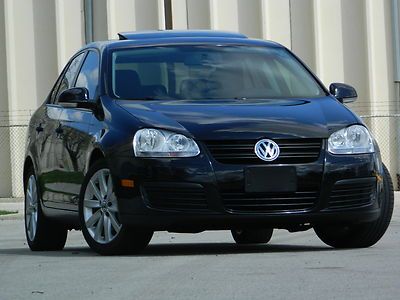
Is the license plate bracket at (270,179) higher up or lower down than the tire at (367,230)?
higher up

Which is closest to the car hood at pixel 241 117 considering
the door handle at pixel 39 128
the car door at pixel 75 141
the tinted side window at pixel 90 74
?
the car door at pixel 75 141

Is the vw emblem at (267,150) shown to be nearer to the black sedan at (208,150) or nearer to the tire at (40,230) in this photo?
the black sedan at (208,150)

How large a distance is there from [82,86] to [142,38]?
1.94 ft

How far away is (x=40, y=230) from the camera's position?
10.7 meters

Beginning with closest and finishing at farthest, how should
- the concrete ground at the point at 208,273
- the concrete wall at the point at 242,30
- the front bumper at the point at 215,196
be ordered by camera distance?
the concrete ground at the point at 208,273
the front bumper at the point at 215,196
the concrete wall at the point at 242,30

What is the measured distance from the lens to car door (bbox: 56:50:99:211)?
9.62 m

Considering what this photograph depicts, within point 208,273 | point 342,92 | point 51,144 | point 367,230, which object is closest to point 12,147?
point 51,144

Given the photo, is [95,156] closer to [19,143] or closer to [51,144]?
[51,144]

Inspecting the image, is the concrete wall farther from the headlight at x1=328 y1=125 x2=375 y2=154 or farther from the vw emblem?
the vw emblem

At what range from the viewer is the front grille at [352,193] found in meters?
8.95

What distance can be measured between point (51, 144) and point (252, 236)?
1.90 metres

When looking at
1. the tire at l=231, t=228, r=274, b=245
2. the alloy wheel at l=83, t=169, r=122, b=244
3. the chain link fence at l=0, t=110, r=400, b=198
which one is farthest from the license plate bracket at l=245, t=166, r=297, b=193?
the chain link fence at l=0, t=110, r=400, b=198

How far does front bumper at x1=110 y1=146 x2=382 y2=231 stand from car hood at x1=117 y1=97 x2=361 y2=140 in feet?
0.64

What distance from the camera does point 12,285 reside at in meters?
7.44
